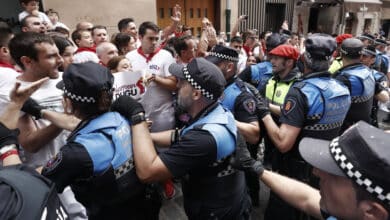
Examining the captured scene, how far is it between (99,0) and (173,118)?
6.27 meters

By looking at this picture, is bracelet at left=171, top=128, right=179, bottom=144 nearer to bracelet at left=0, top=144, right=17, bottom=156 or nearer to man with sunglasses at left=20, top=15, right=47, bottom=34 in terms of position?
bracelet at left=0, top=144, right=17, bottom=156

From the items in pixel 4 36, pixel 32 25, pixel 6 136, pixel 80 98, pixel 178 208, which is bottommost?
pixel 178 208

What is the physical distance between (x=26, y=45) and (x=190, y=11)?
9741 millimetres

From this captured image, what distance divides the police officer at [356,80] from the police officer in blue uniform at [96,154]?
9.81 feet

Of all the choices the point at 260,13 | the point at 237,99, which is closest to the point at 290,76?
the point at 237,99

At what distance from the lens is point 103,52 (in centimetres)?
394

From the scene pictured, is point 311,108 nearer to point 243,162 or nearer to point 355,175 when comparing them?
point 243,162

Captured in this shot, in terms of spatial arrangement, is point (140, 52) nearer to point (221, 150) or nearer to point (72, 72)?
point (72, 72)

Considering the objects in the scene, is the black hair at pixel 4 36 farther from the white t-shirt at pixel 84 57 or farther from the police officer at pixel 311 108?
the police officer at pixel 311 108

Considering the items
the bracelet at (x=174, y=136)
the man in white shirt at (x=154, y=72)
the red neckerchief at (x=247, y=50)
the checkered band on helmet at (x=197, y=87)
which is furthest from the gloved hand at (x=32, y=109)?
the red neckerchief at (x=247, y=50)

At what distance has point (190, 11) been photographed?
11.3m

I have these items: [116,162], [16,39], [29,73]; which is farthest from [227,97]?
[16,39]

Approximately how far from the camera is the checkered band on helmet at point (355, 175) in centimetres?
100

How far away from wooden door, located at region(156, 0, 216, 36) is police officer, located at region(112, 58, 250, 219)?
8988 millimetres
